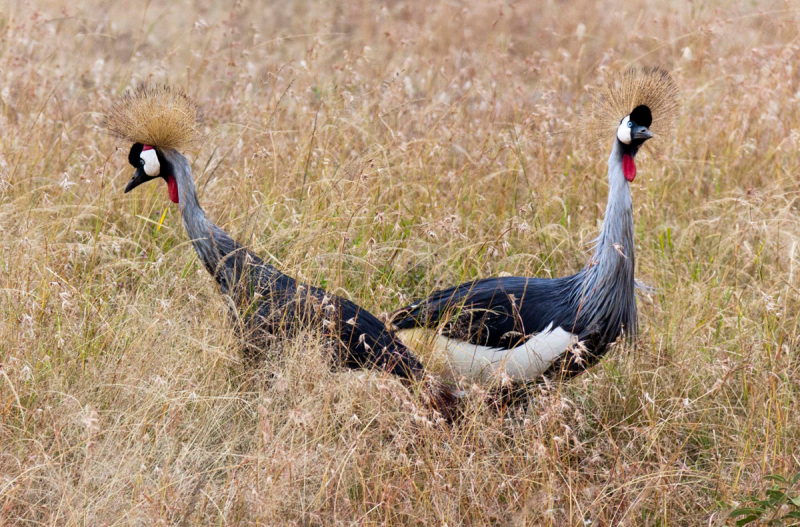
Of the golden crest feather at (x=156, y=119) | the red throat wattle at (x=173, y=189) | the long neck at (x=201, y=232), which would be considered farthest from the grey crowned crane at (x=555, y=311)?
the golden crest feather at (x=156, y=119)

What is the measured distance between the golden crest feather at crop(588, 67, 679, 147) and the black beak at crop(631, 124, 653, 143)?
16cm

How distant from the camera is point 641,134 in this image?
284cm

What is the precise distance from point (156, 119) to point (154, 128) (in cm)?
3

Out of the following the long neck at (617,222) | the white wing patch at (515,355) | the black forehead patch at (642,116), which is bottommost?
→ the white wing patch at (515,355)

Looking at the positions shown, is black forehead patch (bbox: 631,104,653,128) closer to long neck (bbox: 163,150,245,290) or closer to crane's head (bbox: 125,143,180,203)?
long neck (bbox: 163,150,245,290)

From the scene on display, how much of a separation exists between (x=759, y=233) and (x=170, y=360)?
247 cm

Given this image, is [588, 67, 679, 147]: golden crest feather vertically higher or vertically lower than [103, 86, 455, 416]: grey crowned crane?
higher

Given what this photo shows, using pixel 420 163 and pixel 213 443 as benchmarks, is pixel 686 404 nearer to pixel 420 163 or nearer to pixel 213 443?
pixel 213 443

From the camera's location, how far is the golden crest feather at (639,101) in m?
3.00

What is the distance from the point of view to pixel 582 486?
2.32 meters

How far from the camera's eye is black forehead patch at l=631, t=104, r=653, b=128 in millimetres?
2875

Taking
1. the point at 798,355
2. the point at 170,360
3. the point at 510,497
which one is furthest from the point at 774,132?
the point at 170,360

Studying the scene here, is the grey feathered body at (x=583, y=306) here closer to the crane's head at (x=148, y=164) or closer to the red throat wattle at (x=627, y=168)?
the red throat wattle at (x=627, y=168)

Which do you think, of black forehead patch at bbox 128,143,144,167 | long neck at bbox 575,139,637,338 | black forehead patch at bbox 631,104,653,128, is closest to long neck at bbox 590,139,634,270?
long neck at bbox 575,139,637,338
